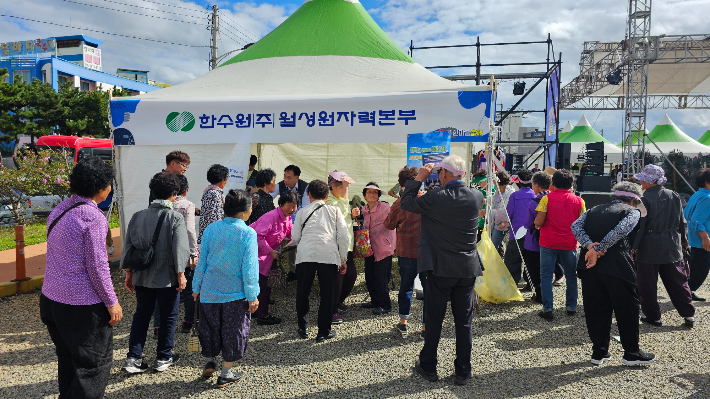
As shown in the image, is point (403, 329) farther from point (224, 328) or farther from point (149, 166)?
point (149, 166)

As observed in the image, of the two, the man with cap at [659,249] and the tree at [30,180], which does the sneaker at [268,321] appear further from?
the tree at [30,180]

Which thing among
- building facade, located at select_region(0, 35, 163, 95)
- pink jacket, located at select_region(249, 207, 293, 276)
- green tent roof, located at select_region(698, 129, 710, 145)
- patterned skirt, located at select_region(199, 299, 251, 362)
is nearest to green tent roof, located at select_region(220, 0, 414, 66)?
pink jacket, located at select_region(249, 207, 293, 276)

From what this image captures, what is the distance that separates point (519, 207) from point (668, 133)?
844 inches

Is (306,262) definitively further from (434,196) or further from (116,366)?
(116,366)

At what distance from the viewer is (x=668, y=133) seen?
2117 cm

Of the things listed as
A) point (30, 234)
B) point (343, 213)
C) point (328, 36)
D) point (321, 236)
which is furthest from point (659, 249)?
point (30, 234)

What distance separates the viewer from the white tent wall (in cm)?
522

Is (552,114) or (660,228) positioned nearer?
(660,228)

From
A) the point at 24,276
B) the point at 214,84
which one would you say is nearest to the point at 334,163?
the point at 214,84

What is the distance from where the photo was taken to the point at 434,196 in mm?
2980

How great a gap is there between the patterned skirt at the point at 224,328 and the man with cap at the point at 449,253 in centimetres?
133

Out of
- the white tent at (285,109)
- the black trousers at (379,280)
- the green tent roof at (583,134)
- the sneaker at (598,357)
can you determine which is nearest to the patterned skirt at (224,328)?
the black trousers at (379,280)

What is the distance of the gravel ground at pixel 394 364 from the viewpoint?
2.98 m

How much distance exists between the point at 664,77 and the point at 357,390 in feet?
63.1
